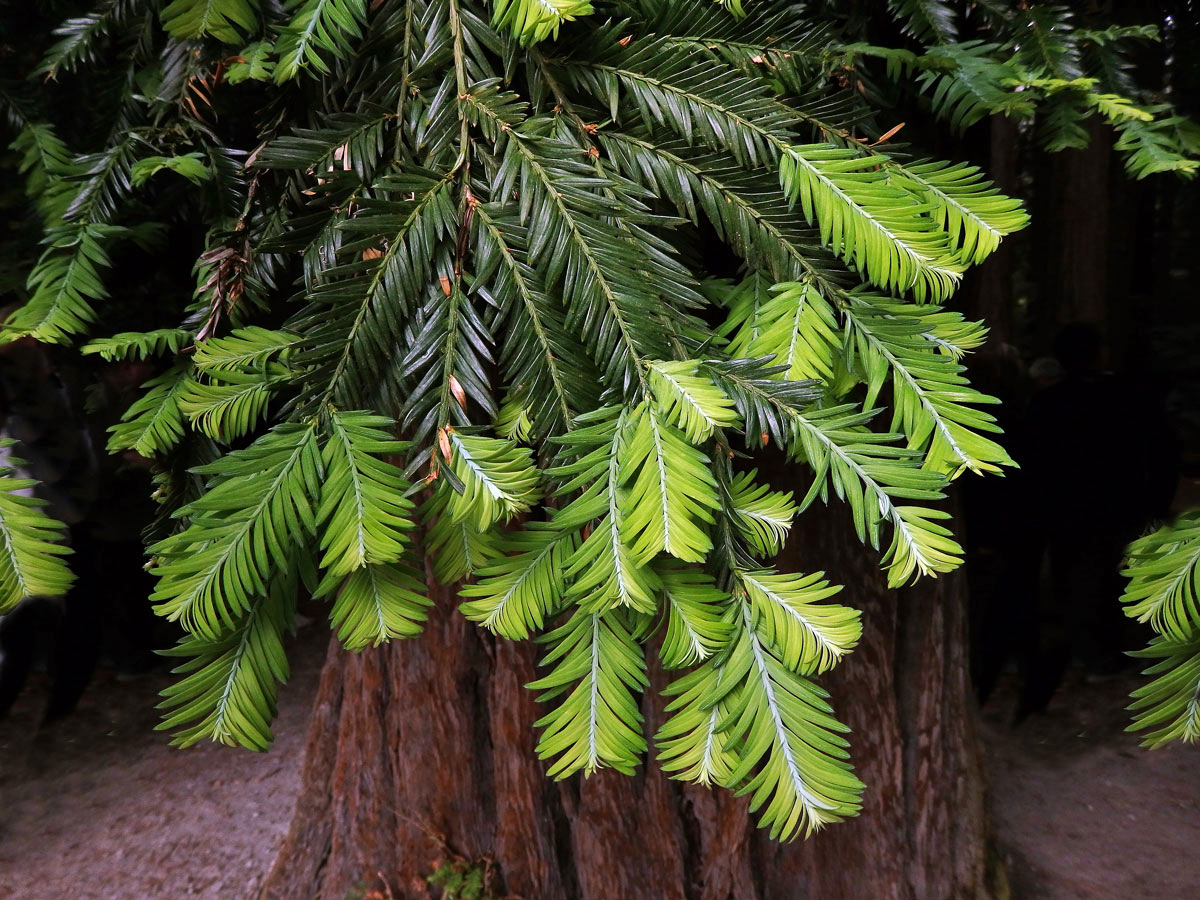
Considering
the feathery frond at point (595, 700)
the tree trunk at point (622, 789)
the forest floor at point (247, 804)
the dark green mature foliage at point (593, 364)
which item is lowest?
the forest floor at point (247, 804)

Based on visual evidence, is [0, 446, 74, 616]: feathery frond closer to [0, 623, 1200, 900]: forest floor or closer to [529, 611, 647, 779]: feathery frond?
[529, 611, 647, 779]: feathery frond

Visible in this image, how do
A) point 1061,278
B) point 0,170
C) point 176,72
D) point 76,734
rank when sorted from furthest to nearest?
point 76,734, point 1061,278, point 0,170, point 176,72

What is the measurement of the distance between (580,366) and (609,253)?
0.11 metres

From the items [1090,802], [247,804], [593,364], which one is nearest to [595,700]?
[593,364]

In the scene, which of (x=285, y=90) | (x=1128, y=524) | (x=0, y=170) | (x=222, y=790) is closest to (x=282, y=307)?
(x=285, y=90)

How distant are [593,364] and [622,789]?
924 millimetres

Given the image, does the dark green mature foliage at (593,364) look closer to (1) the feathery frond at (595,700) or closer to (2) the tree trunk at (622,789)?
(1) the feathery frond at (595,700)

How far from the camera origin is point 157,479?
108cm

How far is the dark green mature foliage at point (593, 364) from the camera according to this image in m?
0.72

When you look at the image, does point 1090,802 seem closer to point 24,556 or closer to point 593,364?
point 593,364

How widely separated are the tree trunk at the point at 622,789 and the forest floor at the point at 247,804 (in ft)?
2.01

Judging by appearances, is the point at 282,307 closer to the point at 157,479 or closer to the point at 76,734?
the point at 157,479

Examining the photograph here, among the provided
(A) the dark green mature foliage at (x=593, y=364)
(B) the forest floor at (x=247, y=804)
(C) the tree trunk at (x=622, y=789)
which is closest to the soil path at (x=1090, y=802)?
(B) the forest floor at (x=247, y=804)

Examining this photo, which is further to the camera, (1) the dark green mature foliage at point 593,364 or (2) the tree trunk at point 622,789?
(2) the tree trunk at point 622,789
